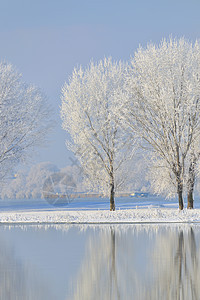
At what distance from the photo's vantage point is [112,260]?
12.9 meters

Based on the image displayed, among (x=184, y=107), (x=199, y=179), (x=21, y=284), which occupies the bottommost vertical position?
(x=21, y=284)

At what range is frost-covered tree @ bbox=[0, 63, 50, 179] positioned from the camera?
132 feet

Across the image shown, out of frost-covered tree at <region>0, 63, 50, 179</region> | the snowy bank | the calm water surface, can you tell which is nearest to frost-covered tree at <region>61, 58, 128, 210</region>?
frost-covered tree at <region>0, 63, 50, 179</region>

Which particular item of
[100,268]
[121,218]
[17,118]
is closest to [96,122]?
[17,118]

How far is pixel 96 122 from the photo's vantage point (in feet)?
130

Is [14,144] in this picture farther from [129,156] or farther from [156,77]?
[156,77]

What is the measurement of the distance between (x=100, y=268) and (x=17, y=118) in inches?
1225

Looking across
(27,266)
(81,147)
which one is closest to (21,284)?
(27,266)

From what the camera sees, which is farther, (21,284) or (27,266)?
(27,266)

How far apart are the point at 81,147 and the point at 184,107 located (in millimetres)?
9726

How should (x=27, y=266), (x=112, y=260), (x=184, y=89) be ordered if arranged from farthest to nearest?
(x=184, y=89) → (x=112, y=260) → (x=27, y=266)

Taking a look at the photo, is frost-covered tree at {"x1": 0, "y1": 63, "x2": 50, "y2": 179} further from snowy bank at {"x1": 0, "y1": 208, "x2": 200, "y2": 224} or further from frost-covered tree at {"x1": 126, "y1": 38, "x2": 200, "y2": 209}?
snowy bank at {"x1": 0, "y1": 208, "x2": 200, "y2": 224}

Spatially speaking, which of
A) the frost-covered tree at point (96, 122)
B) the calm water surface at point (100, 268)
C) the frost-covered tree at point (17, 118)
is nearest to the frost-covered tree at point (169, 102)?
the frost-covered tree at point (96, 122)

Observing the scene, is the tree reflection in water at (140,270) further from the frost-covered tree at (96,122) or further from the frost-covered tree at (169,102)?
the frost-covered tree at (96,122)
